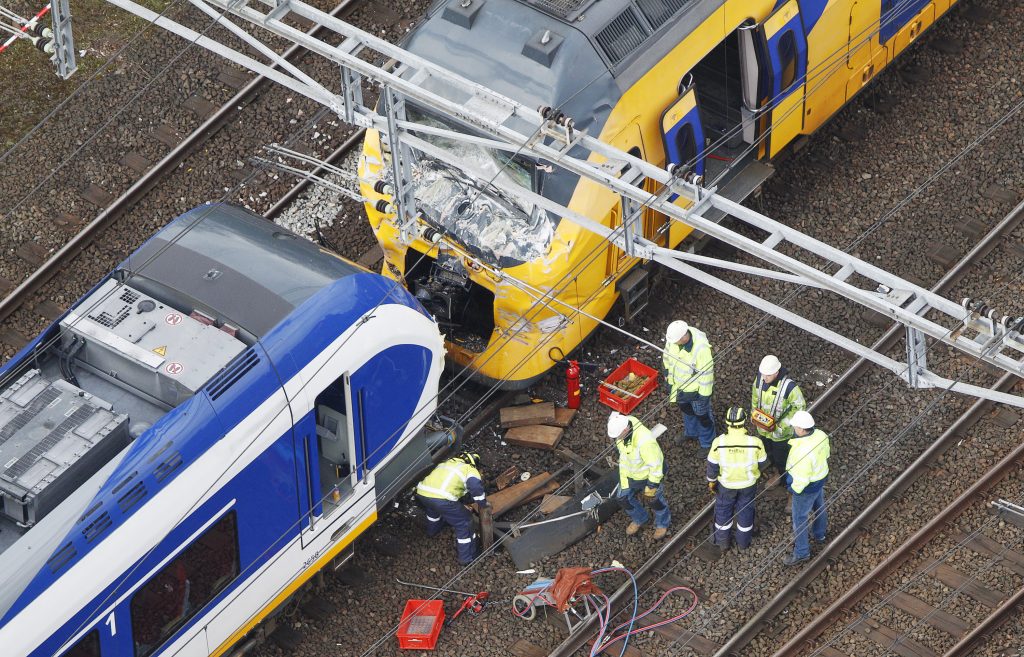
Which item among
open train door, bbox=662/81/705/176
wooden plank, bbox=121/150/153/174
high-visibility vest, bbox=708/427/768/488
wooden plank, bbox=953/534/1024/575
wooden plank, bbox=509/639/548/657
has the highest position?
open train door, bbox=662/81/705/176

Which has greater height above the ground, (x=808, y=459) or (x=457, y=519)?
(x=808, y=459)

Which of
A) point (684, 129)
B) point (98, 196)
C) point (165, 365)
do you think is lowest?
point (98, 196)

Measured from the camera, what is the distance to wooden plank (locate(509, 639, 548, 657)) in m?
15.9

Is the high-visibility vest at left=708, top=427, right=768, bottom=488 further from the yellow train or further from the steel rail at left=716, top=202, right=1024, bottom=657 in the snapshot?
the yellow train

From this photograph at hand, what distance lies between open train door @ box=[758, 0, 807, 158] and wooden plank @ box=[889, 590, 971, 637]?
4958mm

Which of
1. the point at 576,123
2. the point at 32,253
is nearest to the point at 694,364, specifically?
the point at 576,123

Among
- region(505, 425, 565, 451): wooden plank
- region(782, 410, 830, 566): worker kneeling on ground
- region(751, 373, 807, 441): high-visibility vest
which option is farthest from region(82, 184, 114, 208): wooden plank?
region(782, 410, 830, 566): worker kneeling on ground

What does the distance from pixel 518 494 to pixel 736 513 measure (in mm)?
1997

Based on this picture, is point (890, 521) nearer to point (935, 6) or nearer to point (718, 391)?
point (718, 391)

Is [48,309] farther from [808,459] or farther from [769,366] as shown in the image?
[808,459]

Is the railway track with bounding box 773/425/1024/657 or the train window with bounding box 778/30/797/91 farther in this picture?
the train window with bounding box 778/30/797/91

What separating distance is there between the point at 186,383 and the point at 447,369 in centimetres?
355

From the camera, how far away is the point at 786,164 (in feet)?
64.6

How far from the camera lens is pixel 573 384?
17.6 metres
